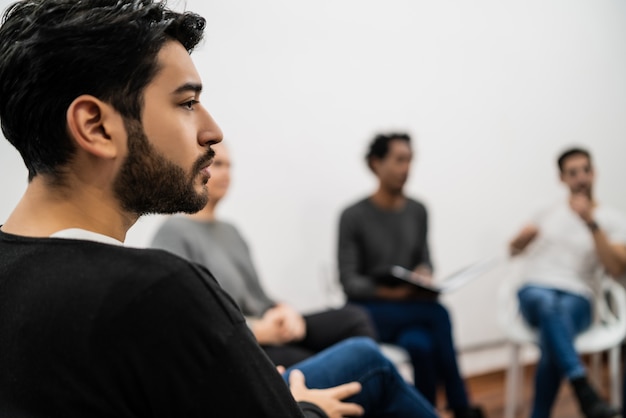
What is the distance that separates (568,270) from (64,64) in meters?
2.34

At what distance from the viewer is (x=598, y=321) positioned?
237 centimetres

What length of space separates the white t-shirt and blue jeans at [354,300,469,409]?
1.82ft

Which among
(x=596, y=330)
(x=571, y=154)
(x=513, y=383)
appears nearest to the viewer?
(x=596, y=330)

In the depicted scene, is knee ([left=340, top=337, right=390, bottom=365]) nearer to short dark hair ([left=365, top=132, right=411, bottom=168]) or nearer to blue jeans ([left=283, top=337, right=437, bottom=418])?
blue jeans ([left=283, top=337, right=437, bottom=418])

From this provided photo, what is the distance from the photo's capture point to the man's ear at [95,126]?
65 cm

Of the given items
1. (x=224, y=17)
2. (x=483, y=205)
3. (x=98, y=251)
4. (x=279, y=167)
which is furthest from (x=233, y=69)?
(x=98, y=251)

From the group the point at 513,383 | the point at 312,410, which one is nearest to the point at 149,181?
the point at 312,410

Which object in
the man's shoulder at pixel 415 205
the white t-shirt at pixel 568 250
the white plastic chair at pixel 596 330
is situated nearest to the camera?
the white plastic chair at pixel 596 330

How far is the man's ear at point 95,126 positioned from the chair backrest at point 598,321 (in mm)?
2057

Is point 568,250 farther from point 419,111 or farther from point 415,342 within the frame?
point 419,111

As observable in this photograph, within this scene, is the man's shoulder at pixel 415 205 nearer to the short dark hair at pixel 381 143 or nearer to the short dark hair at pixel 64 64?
the short dark hair at pixel 381 143

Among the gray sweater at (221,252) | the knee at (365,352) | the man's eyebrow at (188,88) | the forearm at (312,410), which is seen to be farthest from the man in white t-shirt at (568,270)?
the man's eyebrow at (188,88)

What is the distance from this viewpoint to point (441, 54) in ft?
10.0

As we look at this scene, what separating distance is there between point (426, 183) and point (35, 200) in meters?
2.50
